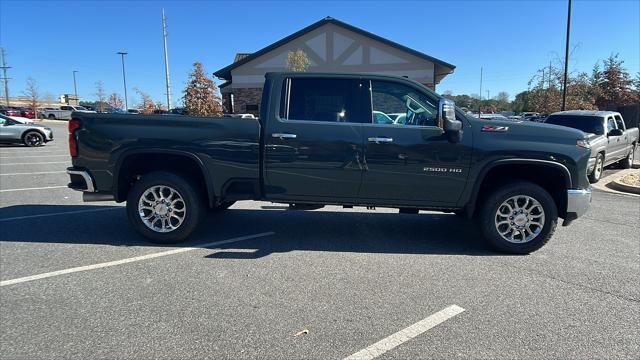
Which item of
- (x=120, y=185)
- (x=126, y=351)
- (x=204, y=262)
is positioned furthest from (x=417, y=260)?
(x=120, y=185)

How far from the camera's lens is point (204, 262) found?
441 cm

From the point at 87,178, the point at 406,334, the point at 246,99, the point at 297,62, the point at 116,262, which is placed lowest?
the point at 406,334

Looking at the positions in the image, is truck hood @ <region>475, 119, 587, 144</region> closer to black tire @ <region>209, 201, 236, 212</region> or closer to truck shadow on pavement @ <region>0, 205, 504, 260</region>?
truck shadow on pavement @ <region>0, 205, 504, 260</region>

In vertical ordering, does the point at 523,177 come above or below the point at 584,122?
below

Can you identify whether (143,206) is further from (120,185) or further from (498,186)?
(498,186)

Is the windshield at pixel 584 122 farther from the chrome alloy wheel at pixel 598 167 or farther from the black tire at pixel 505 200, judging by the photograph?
the black tire at pixel 505 200

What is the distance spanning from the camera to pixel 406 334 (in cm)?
300

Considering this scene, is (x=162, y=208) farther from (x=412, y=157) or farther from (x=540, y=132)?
(x=540, y=132)

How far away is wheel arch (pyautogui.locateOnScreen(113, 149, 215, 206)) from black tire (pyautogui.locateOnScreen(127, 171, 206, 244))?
189 millimetres

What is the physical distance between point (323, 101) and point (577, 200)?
3151mm

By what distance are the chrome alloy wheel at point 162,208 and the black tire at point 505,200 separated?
364 centimetres

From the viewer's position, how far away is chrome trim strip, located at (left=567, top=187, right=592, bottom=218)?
183 inches

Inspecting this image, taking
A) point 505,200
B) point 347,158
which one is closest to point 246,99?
point 347,158

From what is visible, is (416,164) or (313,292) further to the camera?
(416,164)
